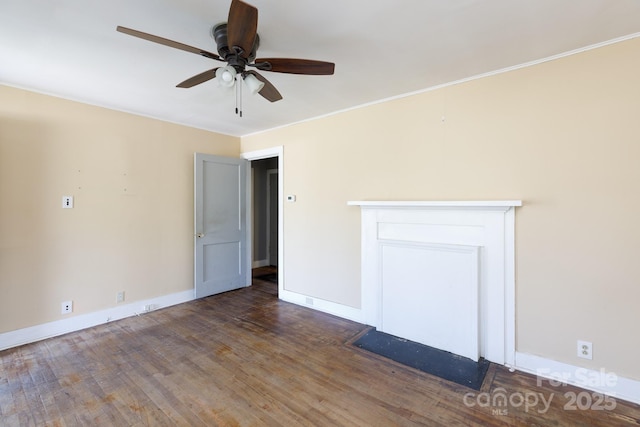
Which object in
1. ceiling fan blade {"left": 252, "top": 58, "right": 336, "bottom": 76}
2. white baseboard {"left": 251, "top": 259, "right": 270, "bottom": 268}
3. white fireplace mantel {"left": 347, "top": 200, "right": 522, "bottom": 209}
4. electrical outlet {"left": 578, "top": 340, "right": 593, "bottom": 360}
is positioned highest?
ceiling fan blade {"left": 252, "top": 58, "right": 336, "bottom": 76}

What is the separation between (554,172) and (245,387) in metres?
2.93

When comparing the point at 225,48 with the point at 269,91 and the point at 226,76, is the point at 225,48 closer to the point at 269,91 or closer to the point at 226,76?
the point at 226,76

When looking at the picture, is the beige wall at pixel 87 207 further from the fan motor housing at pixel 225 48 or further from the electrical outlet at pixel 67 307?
the fan motor housing at pixel 225 48

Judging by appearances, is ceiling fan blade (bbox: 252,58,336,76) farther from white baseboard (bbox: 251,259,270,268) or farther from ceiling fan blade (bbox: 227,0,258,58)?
white baseboard (bbox: 251,259,270,268)

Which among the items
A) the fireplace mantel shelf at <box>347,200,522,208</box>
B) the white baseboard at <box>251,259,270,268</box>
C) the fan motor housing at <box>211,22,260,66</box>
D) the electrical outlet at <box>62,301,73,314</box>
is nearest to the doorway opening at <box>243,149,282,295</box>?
the white baseboard at <box>251,259,270,268</box>

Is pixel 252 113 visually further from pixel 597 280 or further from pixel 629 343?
pixel 629 343

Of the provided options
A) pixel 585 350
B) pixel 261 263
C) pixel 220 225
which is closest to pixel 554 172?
pixel 585 350

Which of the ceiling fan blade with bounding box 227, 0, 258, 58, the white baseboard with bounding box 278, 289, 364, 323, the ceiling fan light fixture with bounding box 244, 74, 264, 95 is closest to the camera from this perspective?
the ceiling fan blade with bounding box 227, 0, 258, 58

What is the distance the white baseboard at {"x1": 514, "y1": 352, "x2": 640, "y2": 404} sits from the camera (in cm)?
197

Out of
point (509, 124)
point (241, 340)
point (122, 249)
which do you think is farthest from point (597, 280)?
point (122, 249)

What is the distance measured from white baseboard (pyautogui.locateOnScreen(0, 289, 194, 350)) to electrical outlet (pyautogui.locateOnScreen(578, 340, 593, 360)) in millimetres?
4323

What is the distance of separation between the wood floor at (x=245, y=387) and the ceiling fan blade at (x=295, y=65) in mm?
2261

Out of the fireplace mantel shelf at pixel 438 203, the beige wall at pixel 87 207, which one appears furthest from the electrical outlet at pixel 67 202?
the fireplace mantel shelf at pixel 438 203

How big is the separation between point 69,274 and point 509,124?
4623mm
